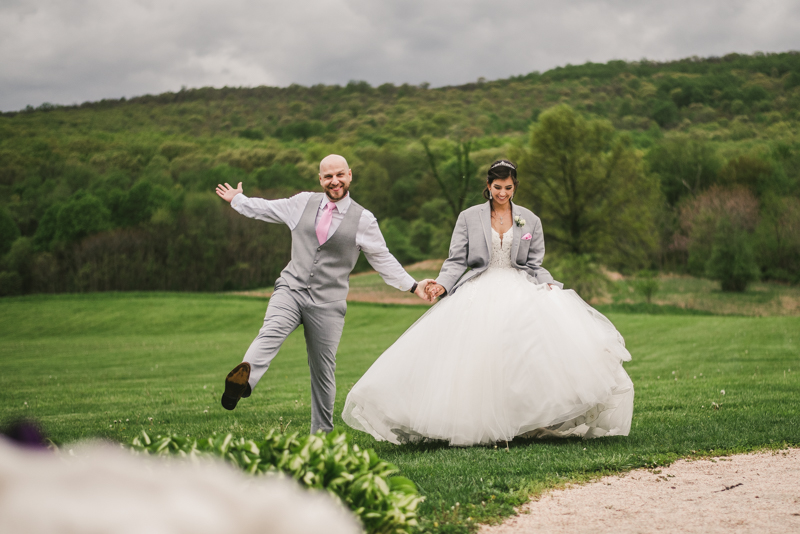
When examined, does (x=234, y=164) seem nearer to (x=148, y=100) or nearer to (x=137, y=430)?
(x=148, y=100)

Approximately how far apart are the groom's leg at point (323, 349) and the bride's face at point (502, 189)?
2054 mm

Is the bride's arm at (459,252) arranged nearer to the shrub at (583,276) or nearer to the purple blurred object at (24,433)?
the purple blurred object at (24,433)

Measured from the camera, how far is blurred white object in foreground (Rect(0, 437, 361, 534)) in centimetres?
180

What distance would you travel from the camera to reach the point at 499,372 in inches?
234

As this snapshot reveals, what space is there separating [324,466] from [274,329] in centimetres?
278

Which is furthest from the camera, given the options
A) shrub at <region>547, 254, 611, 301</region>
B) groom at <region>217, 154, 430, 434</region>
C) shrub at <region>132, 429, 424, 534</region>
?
shrub at <region>547, 254, 611, 301</region>

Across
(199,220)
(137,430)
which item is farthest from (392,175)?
(137,430)

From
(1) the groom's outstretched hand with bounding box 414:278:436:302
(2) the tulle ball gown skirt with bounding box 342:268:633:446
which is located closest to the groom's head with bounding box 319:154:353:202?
(1) the groom's outstretched hand with bounding box 414:278:436:302

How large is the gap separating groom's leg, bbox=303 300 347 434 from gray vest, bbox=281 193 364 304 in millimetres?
111

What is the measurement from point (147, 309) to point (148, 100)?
286ft

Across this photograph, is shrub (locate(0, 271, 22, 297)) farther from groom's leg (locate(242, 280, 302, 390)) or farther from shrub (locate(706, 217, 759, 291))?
groom's leg (locate(242, 280, 302, 390))

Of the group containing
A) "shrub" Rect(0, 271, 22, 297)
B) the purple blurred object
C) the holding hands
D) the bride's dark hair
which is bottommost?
"shrub" Rect(0, 271, 22, 297)

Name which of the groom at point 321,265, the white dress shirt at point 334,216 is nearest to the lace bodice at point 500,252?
the white dress shirt at point 334,216

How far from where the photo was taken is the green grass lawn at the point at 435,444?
16.9 feet
